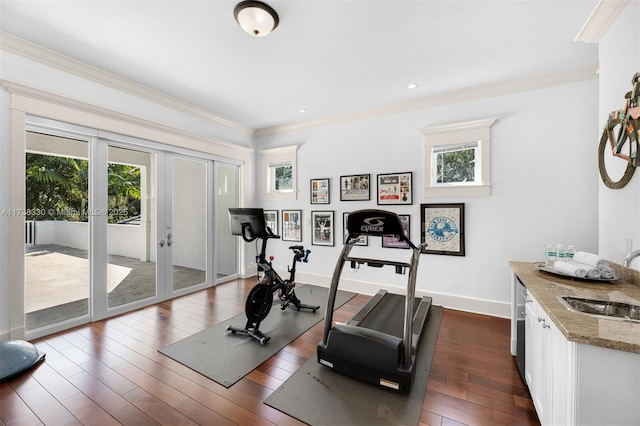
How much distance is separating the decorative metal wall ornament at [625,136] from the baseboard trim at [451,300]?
6.44 feet

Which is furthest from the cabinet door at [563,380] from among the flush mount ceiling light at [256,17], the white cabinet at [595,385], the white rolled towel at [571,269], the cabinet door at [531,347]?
the flush mount ceiling light at [256,17]

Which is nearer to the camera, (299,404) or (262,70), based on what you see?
(299,404)

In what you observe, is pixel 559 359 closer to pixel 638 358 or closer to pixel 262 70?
pixel 638 358

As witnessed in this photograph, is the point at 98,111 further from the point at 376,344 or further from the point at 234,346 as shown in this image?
the point at 376,344

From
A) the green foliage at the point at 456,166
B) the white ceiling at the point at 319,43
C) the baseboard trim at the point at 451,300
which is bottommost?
the baseboard trim at the point at 451,300

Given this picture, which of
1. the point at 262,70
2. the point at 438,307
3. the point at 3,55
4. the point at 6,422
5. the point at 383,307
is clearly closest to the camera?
the point at 6,422

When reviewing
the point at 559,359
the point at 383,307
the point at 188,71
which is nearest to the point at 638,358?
the point at 559,359

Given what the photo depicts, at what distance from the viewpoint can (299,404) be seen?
6.38ft

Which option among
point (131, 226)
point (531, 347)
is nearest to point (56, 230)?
point (131, 226)

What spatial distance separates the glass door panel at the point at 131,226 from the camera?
356cm

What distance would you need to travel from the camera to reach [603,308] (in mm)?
1521

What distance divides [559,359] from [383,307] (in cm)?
229

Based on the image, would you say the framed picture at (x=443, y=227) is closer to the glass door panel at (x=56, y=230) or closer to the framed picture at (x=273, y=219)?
the framed picture at (x=273, y=219)

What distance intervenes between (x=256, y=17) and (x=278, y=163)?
332cm
